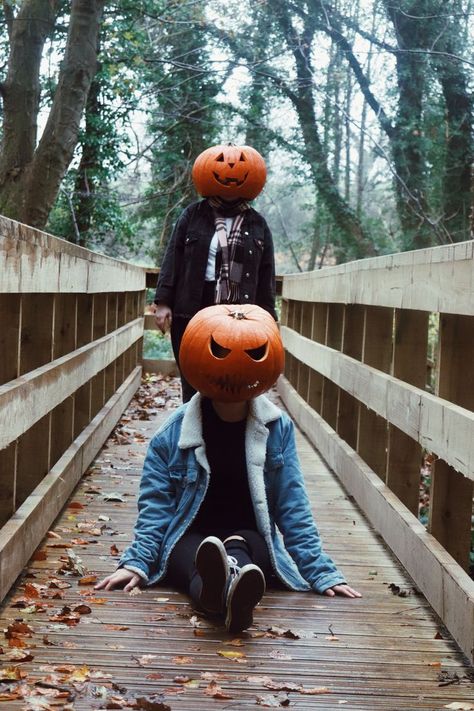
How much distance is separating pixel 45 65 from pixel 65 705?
16.5 metres

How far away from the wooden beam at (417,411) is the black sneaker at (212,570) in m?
0.85

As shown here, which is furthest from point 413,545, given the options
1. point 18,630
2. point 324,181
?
point 324,181

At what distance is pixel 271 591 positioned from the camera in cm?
388

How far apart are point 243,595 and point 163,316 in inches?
95.2

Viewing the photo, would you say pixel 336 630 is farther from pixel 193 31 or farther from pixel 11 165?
pixel 193 31

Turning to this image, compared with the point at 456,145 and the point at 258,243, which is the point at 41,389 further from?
the point at 456,145

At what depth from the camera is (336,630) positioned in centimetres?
340

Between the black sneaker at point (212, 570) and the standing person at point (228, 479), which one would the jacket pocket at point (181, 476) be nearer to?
the standing person at point (228, 479)

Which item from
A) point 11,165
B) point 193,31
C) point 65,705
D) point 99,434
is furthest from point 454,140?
point 65,705

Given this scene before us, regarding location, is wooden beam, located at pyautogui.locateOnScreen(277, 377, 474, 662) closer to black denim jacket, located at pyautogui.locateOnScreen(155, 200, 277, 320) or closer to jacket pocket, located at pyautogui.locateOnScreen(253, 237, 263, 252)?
black denim jacket, located at pyautogui.locateOnScreen(155, 200, 277, 320)

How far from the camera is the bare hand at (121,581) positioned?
3.69 meters

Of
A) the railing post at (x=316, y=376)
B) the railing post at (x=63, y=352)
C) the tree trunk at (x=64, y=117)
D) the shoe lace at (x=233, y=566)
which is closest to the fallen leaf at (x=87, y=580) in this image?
the shoe lace at (x=233, y=566)

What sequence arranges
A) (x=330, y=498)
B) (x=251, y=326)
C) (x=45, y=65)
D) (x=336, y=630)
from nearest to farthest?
(x=336, y=630) < (x=251, y=326) < (x=330, y=498) < (x=45, y=65)

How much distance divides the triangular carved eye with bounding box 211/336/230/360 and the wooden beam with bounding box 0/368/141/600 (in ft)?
3.38
